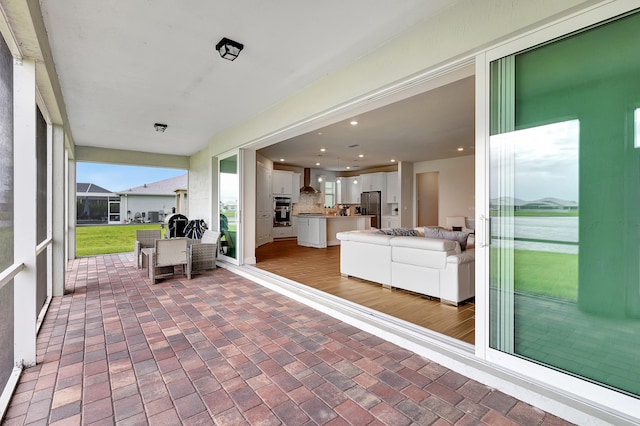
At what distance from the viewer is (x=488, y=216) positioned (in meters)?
2.10

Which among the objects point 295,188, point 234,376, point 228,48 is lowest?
point 234,376

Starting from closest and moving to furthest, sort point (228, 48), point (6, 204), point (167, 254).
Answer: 1. point (6, 204)
2. point (228, 48)
3. point (167, 254)

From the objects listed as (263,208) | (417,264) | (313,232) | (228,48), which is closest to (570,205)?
(417,264)

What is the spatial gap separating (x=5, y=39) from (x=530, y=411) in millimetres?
4234

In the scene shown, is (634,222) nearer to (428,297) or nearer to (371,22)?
(371,22)

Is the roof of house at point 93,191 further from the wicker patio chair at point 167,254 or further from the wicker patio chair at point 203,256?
the wicker patio chair at point 167,254

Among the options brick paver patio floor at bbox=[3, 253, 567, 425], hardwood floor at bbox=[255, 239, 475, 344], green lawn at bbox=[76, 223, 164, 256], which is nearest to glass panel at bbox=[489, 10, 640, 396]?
brick paver patio floor at bbox=[3, 253, 567, 425]

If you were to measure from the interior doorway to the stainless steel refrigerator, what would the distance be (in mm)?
1421

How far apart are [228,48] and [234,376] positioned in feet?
9.62

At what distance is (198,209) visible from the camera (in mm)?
8148

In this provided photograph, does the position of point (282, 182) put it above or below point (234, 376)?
above

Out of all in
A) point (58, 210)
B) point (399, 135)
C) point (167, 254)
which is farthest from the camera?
point (399, 135)

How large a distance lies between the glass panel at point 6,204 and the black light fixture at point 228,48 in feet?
5.06

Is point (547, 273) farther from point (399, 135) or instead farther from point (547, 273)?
point (399, 135)
